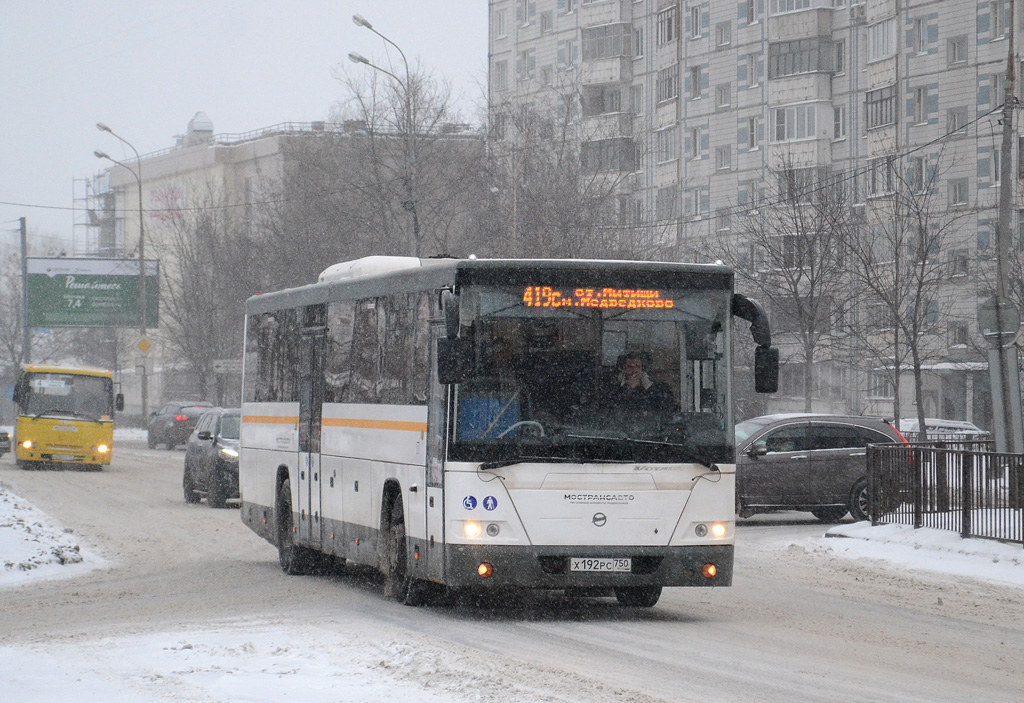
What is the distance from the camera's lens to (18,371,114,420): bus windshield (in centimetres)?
4188

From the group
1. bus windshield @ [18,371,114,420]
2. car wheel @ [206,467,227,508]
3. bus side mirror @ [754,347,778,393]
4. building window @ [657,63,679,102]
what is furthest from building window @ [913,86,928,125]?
bus side mirror @ [754,347,778,393]

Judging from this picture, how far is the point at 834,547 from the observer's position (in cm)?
1931

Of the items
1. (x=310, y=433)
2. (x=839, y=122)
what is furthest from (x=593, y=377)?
(x=839, y=122)

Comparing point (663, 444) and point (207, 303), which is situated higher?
point (207, 303)

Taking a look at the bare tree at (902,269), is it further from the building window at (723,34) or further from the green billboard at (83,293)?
the green billboard at (83,293)

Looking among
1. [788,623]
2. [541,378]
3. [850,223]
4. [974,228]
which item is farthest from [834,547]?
[974,228]

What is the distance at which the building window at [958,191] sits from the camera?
60.6m

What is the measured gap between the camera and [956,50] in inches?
2432

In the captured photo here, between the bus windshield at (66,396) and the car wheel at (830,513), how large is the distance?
906 inches

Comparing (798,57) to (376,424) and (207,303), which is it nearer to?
(207,303)

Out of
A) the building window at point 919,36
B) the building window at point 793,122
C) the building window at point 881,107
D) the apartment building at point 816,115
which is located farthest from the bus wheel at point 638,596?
the building window at point 793,122

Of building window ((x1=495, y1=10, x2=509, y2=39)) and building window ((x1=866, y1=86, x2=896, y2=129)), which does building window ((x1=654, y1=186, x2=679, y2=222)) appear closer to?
building window ((x1=866, y1=86, x2=896, y2=129))

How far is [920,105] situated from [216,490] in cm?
4322

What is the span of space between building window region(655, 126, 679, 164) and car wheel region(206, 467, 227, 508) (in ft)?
171
